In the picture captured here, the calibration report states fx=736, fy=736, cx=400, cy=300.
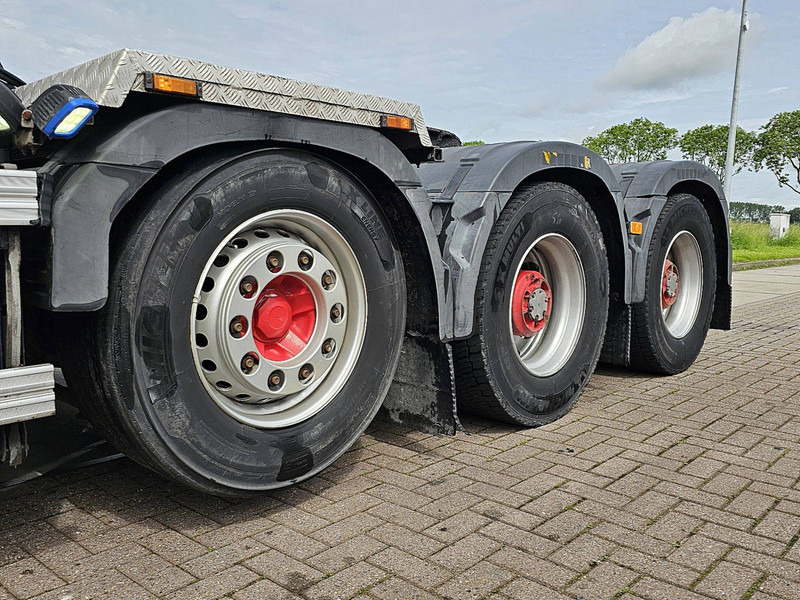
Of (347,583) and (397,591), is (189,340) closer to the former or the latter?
(347,583)

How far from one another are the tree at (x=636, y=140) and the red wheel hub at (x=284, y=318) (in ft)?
121

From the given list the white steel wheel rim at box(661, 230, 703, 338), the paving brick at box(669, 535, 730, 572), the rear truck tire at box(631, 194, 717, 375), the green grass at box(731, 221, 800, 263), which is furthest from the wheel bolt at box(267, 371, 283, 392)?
the green grass at box(731, 221, 800, 263)

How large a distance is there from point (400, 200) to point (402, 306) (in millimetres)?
443

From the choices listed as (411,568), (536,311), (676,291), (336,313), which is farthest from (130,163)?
(676,291)

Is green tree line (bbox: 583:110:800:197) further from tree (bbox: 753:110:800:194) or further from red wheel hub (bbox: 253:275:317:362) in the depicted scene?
red wheel hub (bbox: 253:275:317:362)

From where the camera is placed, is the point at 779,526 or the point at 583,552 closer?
the point at 583,552

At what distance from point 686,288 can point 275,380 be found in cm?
385

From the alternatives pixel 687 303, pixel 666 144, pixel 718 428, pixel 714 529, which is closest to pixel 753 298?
pixel 687 303

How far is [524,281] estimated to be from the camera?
3.84 metres

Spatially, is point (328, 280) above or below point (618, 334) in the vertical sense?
above

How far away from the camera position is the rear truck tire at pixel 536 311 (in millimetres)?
3545

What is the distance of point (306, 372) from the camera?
2799mm

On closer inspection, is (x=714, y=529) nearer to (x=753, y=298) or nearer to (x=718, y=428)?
(x=718, y=428)

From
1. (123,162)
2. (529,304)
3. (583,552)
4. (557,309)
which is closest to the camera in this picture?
(123,162)
